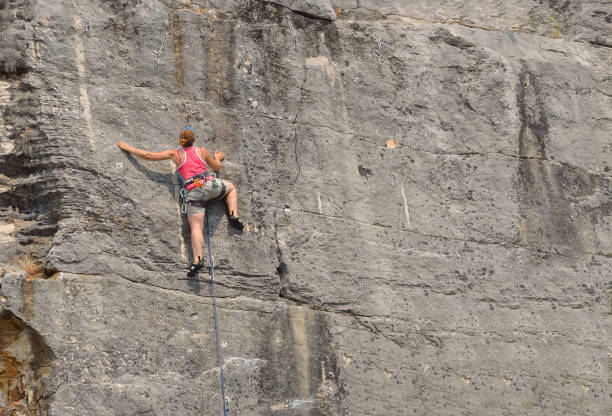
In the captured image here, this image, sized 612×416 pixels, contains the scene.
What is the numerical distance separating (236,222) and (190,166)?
535 mm

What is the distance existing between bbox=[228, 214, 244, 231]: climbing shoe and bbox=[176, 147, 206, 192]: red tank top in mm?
376

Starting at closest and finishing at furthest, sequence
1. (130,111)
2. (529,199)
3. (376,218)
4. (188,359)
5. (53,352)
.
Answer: (53,352), (188,359), (130,111), (376,218), (529,199)

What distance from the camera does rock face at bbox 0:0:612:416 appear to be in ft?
19.0

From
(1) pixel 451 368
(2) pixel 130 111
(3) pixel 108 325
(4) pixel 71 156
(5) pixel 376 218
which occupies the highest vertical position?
(2) pixel 130 111

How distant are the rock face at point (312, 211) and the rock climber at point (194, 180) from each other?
127 millimetres

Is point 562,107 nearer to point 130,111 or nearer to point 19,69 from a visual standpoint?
point 130,111

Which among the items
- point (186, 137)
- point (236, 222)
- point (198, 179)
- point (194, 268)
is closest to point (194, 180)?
point (198, 179)

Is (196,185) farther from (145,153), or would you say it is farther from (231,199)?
(145,153)

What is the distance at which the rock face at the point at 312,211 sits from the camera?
578 cm

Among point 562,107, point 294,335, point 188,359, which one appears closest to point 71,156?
point 188,359

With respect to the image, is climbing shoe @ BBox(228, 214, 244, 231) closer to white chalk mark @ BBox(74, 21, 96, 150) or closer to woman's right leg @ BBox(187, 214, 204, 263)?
woman's right leg @ BBox(187, 214, 204, 263)

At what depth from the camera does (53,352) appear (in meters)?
5.46

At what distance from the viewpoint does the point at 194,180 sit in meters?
6.14

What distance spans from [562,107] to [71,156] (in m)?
4.31
